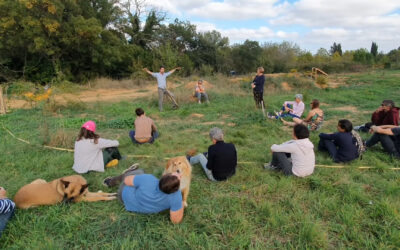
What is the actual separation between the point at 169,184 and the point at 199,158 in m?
1.54

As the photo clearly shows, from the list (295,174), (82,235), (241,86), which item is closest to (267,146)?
(295,174)

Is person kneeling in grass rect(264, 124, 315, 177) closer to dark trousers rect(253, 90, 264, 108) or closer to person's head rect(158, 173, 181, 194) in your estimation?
person's head rect(158, 173, 181, 194)

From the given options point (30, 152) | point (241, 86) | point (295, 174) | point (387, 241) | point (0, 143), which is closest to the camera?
point (387, 241)

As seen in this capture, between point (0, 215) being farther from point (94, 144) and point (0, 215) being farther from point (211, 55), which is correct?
point (211, 55)

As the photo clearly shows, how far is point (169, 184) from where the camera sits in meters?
2.41

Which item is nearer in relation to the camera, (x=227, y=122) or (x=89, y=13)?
(x=227, y=122)

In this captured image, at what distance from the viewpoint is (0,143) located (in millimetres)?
5402

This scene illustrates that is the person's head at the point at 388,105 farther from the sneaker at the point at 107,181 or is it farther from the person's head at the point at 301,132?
the sneaker at the point at 107,181

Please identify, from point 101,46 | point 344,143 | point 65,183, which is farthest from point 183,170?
point 101,46

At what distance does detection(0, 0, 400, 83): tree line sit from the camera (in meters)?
15.1

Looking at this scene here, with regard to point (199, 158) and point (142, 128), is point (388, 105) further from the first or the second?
point (142, 128)

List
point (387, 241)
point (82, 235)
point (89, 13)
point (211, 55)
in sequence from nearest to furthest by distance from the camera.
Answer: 1. point (387, 241)
2. point (82, 235)
3. point (89, 13)
4. point (211, 55)

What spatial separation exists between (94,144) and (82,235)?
62.9 inches

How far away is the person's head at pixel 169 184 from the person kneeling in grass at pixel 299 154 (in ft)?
5.94
